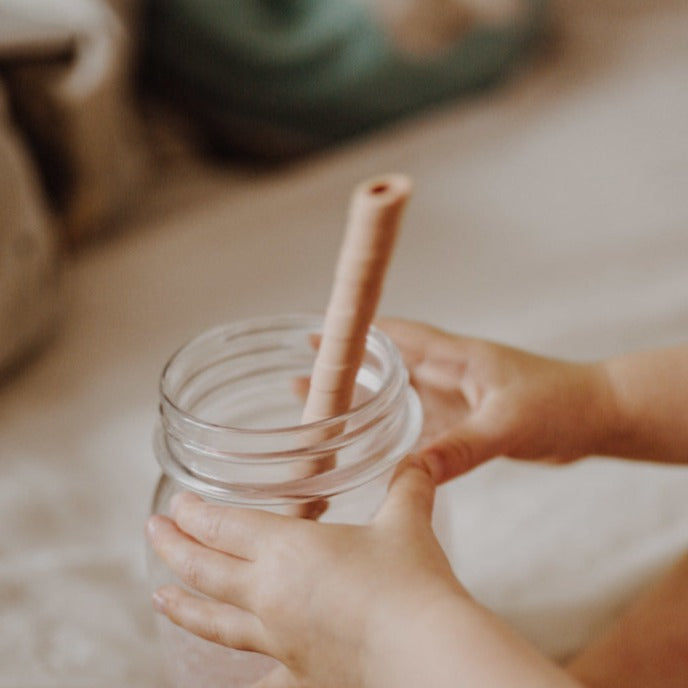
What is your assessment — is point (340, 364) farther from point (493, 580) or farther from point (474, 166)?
point (474, 166)

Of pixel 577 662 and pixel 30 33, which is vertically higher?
pixel 30 33

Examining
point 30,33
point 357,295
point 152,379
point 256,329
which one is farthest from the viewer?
point 30,33

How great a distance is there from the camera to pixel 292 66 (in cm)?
93

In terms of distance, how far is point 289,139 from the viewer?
958 millimetres

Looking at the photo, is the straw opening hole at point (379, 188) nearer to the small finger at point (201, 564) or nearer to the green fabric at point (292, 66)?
the small finger at point (201, 564)

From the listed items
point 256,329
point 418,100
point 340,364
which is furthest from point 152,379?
point 418,100

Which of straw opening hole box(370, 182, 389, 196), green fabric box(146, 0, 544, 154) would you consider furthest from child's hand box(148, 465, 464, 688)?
green fabric box(146, 0, 544, 154)

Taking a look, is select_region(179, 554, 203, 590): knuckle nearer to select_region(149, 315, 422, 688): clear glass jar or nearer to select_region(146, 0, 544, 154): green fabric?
select_region(149, 315, 422, 688): clear glass jar

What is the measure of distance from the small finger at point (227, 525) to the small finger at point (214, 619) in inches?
1.0

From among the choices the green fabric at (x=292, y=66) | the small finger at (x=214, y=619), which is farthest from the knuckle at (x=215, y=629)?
the green fabric at (x=292, y=66)

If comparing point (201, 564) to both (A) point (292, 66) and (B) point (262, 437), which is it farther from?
(A) point (292, 66)

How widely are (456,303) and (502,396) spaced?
29cm

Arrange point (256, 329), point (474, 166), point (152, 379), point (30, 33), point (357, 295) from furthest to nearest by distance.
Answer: point (474, 166) → point (30, 33) → point (152, 379) → point (256, 329) → point (357, 295)

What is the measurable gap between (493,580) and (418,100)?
0.61 meters
